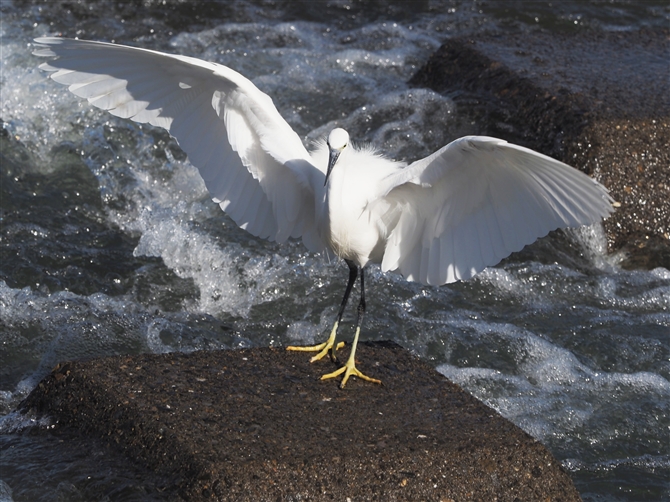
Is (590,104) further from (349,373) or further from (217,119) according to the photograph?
(349,373)

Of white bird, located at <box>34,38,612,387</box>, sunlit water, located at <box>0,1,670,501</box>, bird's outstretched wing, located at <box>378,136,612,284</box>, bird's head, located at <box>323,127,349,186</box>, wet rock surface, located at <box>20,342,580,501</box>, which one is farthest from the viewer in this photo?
sunlit water, located at <box>0,1,670,501</box>

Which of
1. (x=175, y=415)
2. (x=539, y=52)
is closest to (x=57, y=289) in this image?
(x=175, y=415)

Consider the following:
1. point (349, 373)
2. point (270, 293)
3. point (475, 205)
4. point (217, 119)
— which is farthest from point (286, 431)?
point (270, 293)

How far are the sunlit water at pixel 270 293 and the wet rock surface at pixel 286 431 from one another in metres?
0.18

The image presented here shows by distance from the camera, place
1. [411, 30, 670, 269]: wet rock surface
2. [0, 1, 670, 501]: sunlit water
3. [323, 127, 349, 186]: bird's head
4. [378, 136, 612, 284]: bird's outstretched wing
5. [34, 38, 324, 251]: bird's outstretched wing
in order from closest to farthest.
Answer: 1. [378, 136, 612, 284]: bird's outstretched wing
2. [323, 127, 349, 186]: bird's head
3. [34, 38, 324, 251]: bird's outstretched wing
4. [0, 1, 670, 501]: sunlit water
5. [411, 30, 670, 269]: wet rock surface

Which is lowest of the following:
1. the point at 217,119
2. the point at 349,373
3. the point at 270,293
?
the point at 270,293

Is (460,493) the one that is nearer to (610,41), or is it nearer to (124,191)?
(124,191)

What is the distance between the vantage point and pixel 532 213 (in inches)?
125

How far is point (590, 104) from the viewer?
5.70 metres

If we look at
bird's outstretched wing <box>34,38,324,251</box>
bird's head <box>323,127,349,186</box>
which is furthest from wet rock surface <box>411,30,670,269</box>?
bird's head <box>323,127,349,186</box>

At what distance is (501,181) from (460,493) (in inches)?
41.7

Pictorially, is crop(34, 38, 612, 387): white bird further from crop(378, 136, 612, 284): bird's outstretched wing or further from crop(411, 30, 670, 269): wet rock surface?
crop(411, 30, 670, 269): wet rock surface

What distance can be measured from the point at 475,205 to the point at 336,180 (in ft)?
1.66

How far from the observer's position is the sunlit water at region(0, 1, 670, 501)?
3.95m
